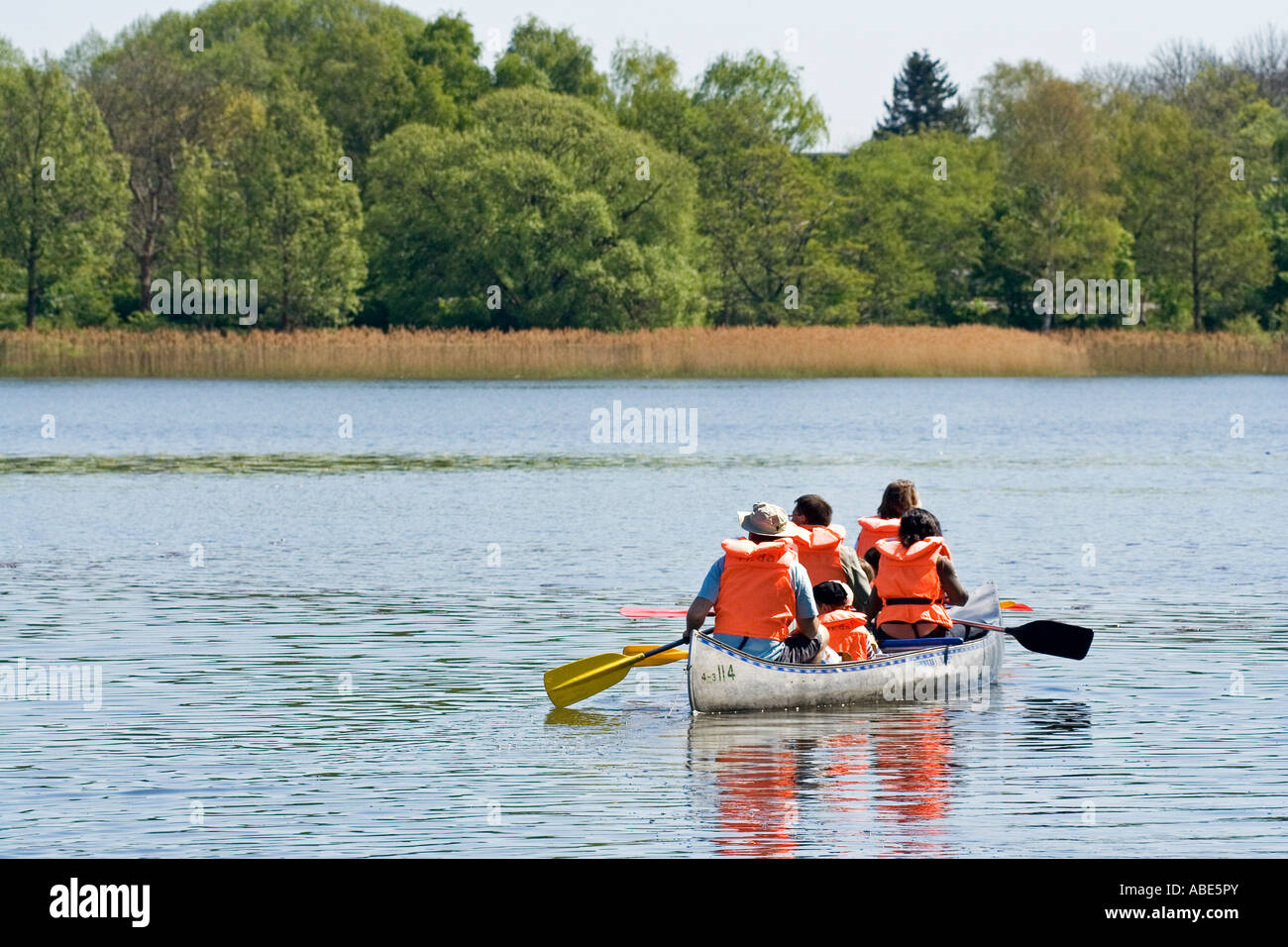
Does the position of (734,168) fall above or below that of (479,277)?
above

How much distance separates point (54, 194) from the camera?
80.9 metres

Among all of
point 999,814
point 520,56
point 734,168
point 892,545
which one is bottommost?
point 999,814

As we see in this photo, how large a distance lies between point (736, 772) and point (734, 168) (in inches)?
3169

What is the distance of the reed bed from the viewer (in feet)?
213

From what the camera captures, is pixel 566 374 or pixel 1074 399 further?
pixel 566 374

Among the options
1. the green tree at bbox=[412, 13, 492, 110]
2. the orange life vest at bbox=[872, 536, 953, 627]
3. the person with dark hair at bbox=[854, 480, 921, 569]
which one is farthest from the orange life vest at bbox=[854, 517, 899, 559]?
the green tree at bbox=[412, 13, 492, 110]

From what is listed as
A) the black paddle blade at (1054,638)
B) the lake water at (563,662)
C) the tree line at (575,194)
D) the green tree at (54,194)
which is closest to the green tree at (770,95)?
the tree line at (575,194)

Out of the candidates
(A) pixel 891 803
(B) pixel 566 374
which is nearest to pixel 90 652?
(A) pixel 891 803

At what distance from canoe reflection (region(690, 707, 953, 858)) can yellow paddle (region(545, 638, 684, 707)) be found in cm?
83

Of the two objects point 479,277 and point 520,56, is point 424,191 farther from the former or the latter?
point 520,56

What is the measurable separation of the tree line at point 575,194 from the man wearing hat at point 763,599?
59.6 m

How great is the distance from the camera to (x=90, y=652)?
16859 mm

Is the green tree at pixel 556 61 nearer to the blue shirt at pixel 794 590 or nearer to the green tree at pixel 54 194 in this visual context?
the green tree at pixel 54 194

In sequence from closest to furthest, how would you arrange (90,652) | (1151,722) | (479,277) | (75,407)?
(1151,722)
(90,652)
(75,407)
(479,277)
